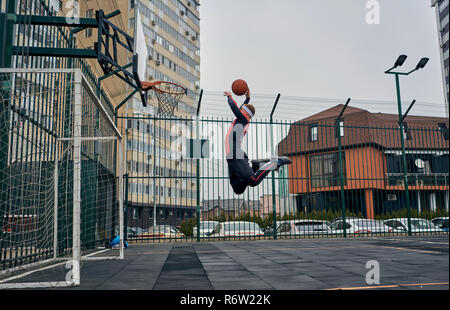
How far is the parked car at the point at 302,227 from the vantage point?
14602 mm

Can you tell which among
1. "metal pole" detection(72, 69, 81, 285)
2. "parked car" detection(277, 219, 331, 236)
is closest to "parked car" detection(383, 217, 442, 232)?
"parked car" detection(277, 219, 331, 236)

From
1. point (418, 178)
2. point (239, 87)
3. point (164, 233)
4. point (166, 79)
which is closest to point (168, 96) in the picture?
point (239, 87)

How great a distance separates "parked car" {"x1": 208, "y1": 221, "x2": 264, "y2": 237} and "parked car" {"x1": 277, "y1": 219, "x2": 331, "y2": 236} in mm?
881

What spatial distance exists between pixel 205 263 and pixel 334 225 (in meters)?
9.67

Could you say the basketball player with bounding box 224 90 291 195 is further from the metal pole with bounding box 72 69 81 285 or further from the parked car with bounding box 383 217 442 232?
the parked car with bounding box 383 217 442 232

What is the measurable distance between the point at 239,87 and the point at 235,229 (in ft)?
28.2

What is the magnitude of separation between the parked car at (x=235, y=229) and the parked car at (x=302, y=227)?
881 millimetres

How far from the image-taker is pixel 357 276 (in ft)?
16.2

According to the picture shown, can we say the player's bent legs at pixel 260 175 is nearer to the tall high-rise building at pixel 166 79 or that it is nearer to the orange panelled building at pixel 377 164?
the orange panelled building at pixel 377 164

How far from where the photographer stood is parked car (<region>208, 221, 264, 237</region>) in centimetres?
1418

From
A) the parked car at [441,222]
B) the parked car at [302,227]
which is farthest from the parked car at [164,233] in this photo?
the parked car at [441,222]

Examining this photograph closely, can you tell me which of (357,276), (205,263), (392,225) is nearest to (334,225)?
(392,225)

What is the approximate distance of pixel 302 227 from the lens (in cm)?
1509

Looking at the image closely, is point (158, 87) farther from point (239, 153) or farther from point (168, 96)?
point (239, 153)
